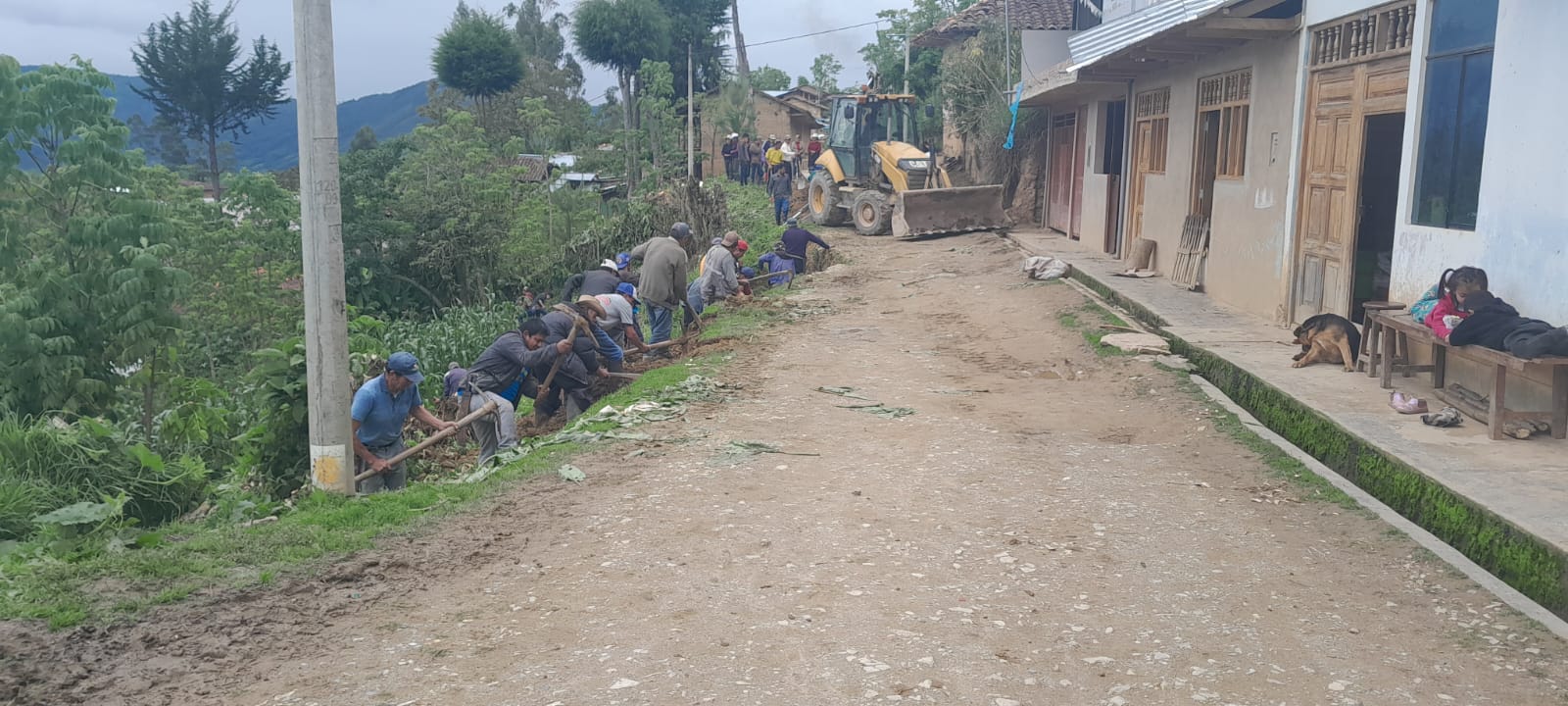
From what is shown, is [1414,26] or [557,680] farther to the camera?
[1414,26]

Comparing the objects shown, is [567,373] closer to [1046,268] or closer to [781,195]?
[1046,268]

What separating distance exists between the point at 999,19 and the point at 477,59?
81.9ft

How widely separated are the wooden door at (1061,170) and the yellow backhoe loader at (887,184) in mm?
1223

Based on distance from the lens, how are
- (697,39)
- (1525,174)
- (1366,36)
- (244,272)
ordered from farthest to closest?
(697,39)
(244,272)
(1366,36)
(1525,174)

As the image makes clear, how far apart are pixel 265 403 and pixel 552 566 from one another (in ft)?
11.5

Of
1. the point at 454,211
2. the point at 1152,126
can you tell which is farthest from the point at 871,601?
the point at 454,211

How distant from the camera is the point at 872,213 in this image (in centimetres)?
2267

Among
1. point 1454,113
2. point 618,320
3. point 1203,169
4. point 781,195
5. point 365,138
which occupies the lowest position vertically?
point 618,320

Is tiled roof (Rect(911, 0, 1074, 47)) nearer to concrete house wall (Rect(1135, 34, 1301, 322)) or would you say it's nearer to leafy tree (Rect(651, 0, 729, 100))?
concrete house wall (Rect(1135, 34, 1301, 322))

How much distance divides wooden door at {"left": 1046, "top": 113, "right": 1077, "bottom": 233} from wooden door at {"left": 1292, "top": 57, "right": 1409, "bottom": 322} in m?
10.2

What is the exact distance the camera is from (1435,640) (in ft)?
14.9

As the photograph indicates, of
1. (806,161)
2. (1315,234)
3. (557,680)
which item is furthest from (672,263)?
(806,161)

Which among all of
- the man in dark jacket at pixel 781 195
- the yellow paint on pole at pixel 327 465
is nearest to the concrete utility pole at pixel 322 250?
the yellow paint on pole at pixel 327 465

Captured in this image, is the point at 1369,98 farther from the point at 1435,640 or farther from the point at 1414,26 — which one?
the point at 1435,640
